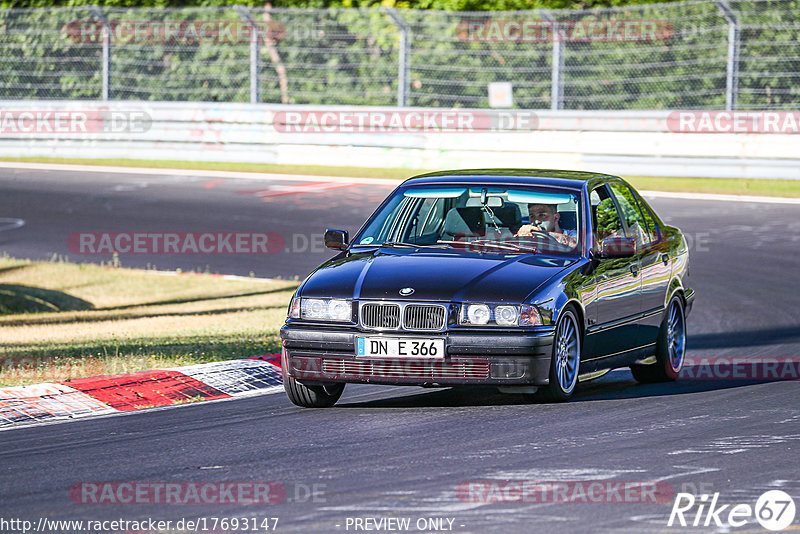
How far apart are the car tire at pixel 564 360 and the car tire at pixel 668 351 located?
1428 mm

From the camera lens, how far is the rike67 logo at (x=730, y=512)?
555cm

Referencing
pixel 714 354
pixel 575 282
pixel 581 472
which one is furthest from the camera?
pixel 714 354

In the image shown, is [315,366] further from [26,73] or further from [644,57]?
[26,73]

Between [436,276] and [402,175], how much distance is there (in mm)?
16766

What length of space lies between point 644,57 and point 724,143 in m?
2.77

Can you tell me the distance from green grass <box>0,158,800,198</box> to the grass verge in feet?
26.2

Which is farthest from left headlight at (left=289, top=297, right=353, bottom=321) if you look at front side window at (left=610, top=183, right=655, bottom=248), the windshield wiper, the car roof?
front side window at (left=610, top=183, right=655, bottom=248)

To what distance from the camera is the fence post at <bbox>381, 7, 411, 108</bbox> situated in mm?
25141

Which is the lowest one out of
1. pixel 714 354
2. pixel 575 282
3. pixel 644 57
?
pixel 714 354

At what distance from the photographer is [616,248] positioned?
9.06 metres

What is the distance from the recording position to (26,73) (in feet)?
91.6

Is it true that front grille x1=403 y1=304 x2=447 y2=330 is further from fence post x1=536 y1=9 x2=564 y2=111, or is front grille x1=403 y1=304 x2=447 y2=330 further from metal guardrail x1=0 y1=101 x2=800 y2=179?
fence post x1=536 y1=9 x2=564 y2=111

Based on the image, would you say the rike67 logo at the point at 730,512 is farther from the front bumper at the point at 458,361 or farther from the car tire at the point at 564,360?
the car tire at the point at 564,360

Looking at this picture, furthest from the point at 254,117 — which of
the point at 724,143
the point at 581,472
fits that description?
the point at 581,472
